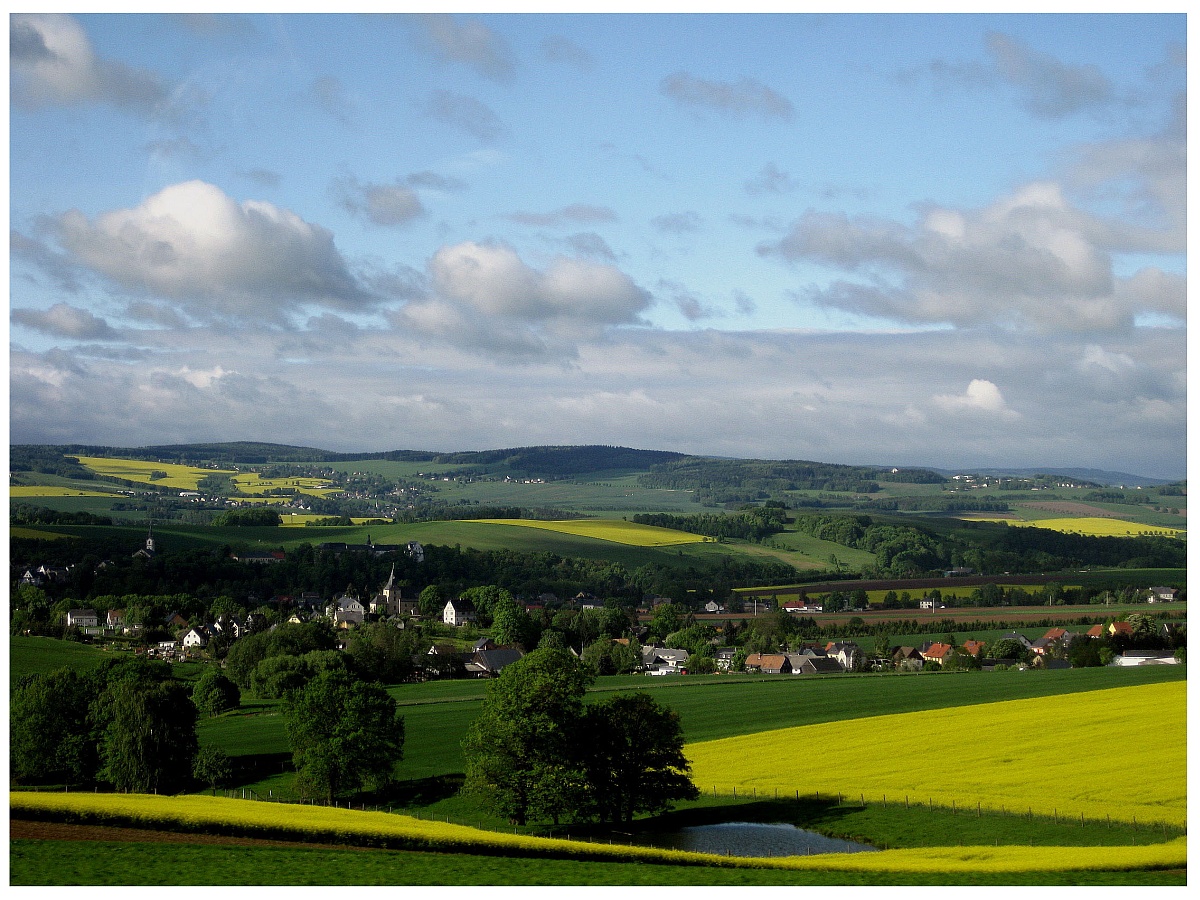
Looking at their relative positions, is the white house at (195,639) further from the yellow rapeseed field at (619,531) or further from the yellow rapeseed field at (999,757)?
the yellow rapeseed field at (619,531)

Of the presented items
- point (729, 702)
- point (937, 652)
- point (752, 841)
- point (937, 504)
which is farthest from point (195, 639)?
point (937, 504)

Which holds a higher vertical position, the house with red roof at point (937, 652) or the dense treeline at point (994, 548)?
the dense treeline at point (994, 548)

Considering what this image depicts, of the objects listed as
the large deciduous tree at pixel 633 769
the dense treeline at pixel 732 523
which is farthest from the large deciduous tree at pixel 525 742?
the dense treeline at pixel 732 523

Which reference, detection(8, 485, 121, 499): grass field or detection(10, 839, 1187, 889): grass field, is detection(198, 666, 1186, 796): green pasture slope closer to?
detection(10, 839, 1187, 889): grass field

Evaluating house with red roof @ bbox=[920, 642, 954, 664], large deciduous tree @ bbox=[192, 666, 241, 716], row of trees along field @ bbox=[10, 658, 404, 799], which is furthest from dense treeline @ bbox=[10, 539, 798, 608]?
row of trees along field @ bbox=[10, 658, 404, 799]

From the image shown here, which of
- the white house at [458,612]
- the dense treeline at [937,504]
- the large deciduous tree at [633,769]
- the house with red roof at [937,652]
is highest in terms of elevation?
the dense treeline at [937,504]

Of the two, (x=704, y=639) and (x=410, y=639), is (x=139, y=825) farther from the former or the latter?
(x=704, y=639)
